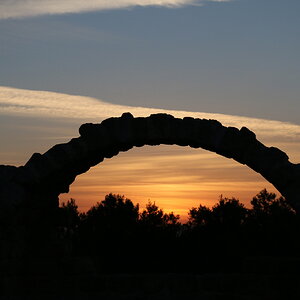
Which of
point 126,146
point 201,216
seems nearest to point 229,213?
point 201,216

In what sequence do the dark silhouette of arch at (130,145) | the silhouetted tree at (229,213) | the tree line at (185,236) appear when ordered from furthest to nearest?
the silhouetted tree at (229,213) → the tree line at (185,236) → the dark silhouette of arch at (130,145)

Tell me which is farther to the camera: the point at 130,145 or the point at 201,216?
the point at 201,216

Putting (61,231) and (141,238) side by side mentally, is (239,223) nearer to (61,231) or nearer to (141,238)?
(141,238)

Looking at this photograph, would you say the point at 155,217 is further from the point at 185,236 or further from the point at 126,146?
the point at 126,146

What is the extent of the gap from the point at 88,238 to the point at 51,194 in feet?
90.4

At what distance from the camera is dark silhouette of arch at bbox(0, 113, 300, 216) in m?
10.7

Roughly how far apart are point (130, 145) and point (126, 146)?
0.33 feet

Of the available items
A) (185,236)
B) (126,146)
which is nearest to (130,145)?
(126,146)

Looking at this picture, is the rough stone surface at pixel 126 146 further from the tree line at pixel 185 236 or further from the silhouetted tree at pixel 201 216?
the silhouetted tree at pixel 201 216

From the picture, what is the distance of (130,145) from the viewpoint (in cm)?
1119

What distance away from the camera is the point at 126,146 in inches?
443

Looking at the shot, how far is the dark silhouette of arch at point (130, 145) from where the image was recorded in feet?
35.2

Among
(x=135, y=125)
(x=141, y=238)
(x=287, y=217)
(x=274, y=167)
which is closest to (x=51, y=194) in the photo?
(x=135, y=125)

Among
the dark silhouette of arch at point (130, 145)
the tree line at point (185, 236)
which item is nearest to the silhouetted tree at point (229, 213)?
the tree line at point (185, 236)
